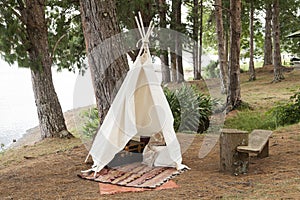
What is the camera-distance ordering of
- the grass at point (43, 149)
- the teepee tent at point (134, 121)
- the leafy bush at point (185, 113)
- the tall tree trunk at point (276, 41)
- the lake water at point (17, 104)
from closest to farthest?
the teepee tent at point (134, 121)
the grass at point (43, 149)
the leafy bush at point (185, 113)
the lake water at point (17, 104)
the tall tree trunk at point (276, 41)

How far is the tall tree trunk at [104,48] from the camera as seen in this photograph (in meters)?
5.70

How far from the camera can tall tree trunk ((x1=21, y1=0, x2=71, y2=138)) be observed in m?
8.54

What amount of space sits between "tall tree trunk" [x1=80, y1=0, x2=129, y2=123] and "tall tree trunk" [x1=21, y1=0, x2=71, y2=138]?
9.85 feet

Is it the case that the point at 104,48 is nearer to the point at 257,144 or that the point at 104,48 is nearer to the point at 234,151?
the point at 234,151

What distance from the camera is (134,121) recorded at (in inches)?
209

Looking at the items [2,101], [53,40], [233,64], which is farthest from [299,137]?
[2,101]

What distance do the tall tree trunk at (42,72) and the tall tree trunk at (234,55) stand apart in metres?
5.04

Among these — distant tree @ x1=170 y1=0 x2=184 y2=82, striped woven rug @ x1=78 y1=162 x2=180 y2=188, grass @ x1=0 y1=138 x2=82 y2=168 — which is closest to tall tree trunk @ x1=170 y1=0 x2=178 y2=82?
distant tree @ x1=170 y1=0 x2=184 y2=82

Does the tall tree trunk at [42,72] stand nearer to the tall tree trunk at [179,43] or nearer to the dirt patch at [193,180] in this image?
the dirt patch at [193,180]

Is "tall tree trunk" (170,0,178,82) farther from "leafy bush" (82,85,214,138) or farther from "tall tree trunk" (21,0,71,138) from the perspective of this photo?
"tall tree trunk" (21,0,71,138)

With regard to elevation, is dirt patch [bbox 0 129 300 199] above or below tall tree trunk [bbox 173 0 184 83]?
below

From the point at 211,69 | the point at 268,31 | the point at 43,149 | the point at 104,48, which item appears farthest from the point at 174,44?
the point at 104,48

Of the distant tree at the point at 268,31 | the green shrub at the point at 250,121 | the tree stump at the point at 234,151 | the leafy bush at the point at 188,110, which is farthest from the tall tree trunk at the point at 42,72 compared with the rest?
the distant tree at the point at 268,31

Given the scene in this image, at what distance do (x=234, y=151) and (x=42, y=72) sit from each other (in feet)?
17.1
